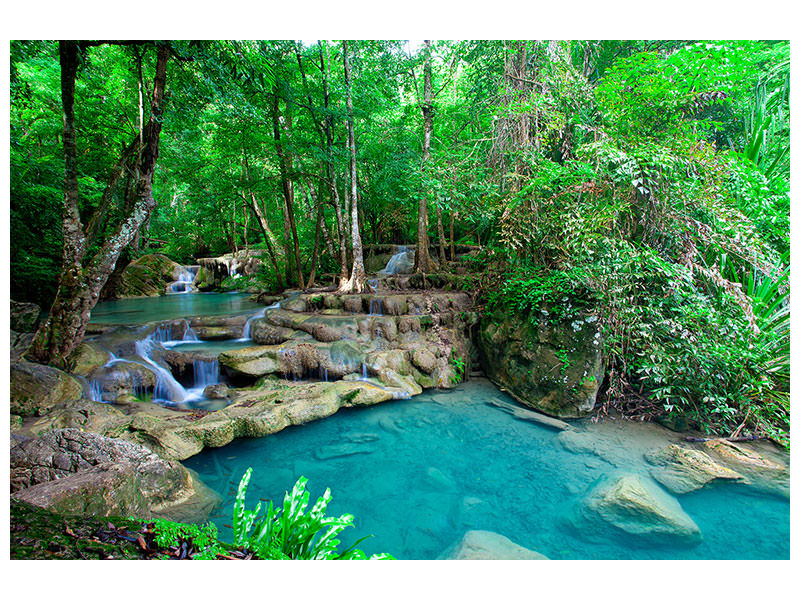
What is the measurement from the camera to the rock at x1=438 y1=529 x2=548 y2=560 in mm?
2221

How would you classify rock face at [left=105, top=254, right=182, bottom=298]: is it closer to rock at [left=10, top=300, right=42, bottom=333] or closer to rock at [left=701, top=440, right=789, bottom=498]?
rock at [left=10, top=300, right=42, bottom=333]

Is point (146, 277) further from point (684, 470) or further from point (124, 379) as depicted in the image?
point (684, 470)

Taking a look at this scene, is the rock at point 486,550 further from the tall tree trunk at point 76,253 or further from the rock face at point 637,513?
the tall tree trunk at point 76,253

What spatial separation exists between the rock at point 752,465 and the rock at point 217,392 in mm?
6007

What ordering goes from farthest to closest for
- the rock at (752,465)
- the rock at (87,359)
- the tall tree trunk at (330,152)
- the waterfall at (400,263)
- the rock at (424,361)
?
the waterfall at (400,263) < the tall tree trunk at (330,152) < the rock at (424,361) < the rock at (87,359) < the rock at (752,465)

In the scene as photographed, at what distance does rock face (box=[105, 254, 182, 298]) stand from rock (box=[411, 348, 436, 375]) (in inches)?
451

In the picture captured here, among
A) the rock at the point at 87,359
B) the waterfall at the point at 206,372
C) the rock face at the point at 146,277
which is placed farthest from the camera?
the rock face at the point at 146,277

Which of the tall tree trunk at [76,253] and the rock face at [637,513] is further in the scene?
the tall tree trunk at [76,253]

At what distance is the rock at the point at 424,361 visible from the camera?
5.78 meters

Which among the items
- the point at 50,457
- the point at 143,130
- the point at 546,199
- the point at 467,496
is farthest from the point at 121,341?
the point at 546,199

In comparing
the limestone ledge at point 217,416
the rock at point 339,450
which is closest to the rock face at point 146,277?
the limestone ledge at point 217,416

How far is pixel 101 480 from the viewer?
2.12 meters

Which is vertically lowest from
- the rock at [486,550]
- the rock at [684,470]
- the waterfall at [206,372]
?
the rock at [684,470]

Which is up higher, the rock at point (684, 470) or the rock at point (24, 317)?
the rock at point (24, 317)
